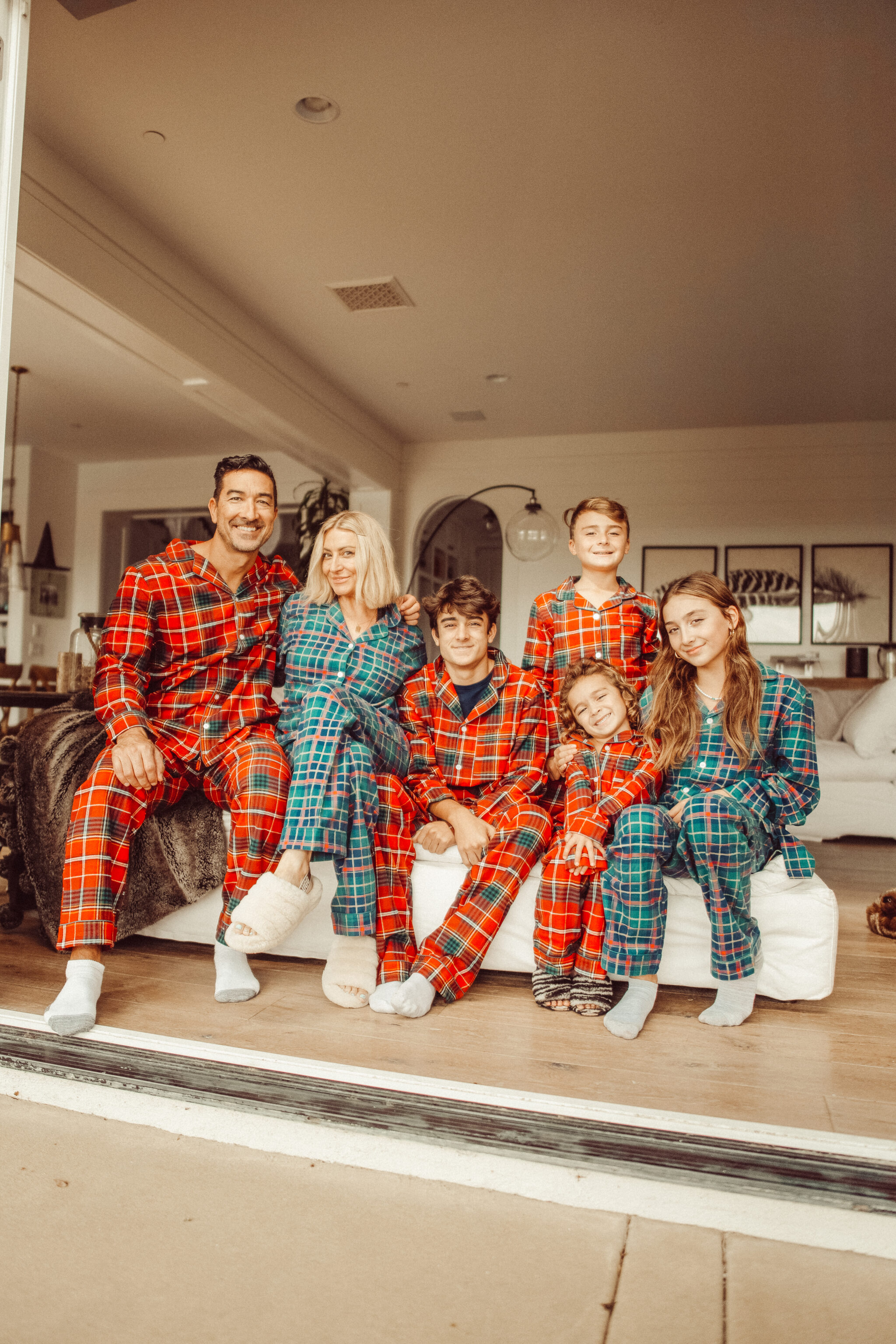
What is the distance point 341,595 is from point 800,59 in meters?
2.46

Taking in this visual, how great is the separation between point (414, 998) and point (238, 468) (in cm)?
134

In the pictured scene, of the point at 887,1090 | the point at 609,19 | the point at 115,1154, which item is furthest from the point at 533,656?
the point at 609,19

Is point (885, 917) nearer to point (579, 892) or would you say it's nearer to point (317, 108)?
point (579, 892)

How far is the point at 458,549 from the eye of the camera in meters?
8.77

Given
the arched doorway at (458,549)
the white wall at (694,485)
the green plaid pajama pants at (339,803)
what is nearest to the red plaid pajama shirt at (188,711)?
the green plaid pajama pants at (339,803)

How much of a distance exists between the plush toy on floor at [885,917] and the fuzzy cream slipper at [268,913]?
1750 mm

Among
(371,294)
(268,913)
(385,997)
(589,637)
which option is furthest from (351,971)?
(371,294)

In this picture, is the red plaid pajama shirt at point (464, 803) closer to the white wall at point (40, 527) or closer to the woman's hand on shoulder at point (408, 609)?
the woman's hand on shoulder at point (408, 609)

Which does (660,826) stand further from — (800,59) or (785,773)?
(800,59)

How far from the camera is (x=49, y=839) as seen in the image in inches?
86.7

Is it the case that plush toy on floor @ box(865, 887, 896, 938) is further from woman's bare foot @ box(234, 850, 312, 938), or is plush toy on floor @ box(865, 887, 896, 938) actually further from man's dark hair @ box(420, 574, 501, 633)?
woman's bare foot @ box(234, 850, 312, 938)

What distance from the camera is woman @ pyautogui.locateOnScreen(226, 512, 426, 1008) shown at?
1805mm

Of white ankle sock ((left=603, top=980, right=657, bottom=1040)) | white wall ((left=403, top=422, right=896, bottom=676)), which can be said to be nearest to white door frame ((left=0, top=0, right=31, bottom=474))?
white ankle sock ((left=603, top=980, right=657, bottom=1040))

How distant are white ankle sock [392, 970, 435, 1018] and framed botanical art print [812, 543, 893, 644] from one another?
225 inches
